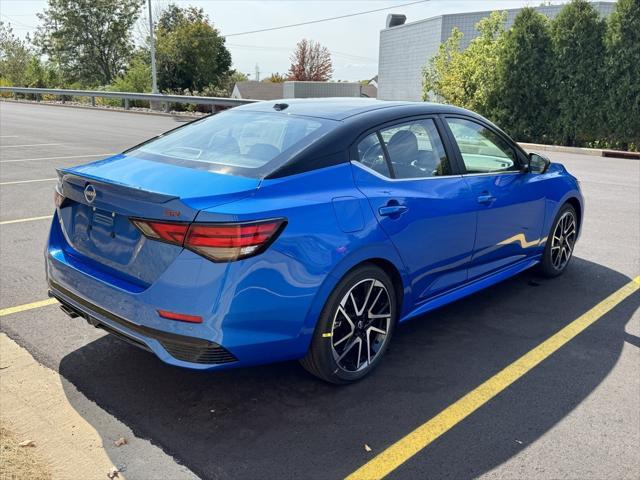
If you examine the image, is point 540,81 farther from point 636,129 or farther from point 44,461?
point 44,461

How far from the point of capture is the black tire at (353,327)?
3.30 m

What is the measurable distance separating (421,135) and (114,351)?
249cm

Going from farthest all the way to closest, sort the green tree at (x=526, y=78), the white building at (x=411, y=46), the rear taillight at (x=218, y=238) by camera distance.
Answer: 1. the white building at (x=411, y=46)
2. the green tree at (x=526, y=78)
3. the rear taillight at (x=218, y=238)

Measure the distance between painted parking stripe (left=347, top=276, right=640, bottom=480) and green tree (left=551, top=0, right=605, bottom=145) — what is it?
1575 cm

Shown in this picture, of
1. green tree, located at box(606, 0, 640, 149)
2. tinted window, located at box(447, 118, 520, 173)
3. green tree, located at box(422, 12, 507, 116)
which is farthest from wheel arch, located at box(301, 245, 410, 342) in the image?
green tree, located at box(422, 12, 507, 116)

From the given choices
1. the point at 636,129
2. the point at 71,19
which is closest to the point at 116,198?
the point at 636,129

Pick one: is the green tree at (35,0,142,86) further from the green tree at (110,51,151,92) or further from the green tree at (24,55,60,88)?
the green tree at (110,51,151,92)

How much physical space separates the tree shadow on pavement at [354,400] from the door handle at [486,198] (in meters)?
0.92

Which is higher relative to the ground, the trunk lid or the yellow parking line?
the trunk lid

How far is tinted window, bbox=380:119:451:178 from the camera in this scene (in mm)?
3828

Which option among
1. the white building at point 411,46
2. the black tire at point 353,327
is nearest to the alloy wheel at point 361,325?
the black tire at point 353,327

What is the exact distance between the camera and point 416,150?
4.04 meters

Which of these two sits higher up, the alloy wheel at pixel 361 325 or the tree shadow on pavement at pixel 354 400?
the alloy wheel at pixel 361 325

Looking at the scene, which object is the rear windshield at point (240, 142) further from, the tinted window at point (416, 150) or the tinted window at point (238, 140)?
the tinted window at point (416, 150)
